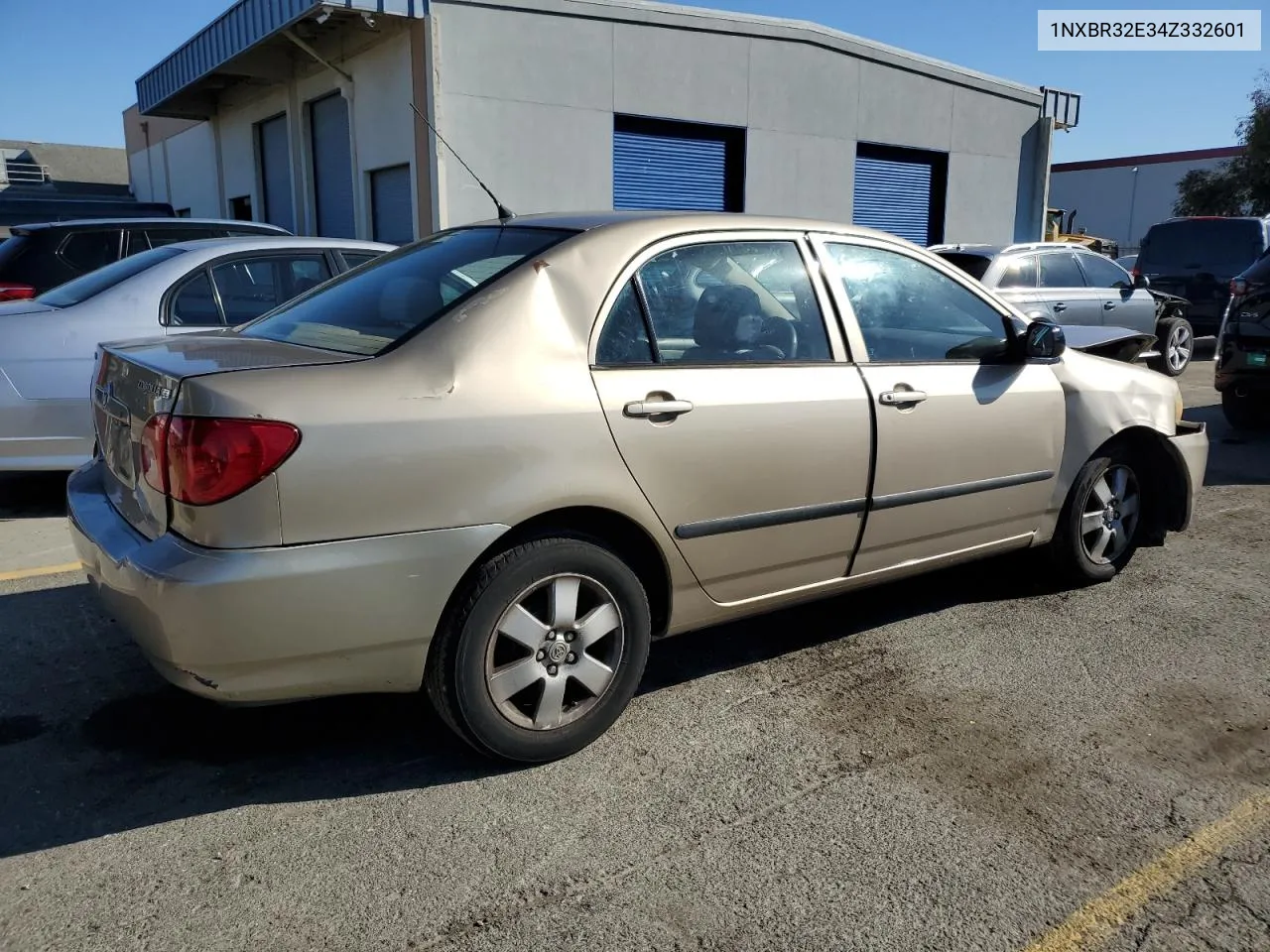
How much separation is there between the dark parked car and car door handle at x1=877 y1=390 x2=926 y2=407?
5957 millimetres

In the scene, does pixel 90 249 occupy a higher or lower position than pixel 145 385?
higher

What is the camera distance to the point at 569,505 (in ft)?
9.74

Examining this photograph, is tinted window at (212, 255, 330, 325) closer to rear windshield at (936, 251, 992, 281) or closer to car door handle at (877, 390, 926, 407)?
car door handle at (877, 390, 926, 407)

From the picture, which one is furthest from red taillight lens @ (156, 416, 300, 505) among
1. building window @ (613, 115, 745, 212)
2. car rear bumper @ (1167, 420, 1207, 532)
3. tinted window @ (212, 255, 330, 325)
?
building window @ (613, 115, 745, 212)

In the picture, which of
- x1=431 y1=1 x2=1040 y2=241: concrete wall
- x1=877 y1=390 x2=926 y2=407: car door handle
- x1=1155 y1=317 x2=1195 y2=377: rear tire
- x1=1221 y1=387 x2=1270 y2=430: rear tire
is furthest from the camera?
x1=431 y1=1 x2=1040 y2=241: concrete wall

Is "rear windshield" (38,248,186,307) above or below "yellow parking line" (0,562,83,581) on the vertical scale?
above

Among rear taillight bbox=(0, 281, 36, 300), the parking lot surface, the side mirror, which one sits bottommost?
the parking lot surface

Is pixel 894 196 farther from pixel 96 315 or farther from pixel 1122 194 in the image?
pixel 1122 194

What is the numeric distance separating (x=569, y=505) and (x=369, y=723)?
43.3 inches

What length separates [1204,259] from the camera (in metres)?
14.9

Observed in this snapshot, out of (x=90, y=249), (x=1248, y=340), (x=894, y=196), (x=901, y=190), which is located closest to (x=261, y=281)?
(x=90, y=249)

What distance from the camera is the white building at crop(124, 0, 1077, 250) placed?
1330 cm

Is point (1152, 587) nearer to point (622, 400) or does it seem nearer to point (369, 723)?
point (622, 400)

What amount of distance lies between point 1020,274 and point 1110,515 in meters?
5.69
